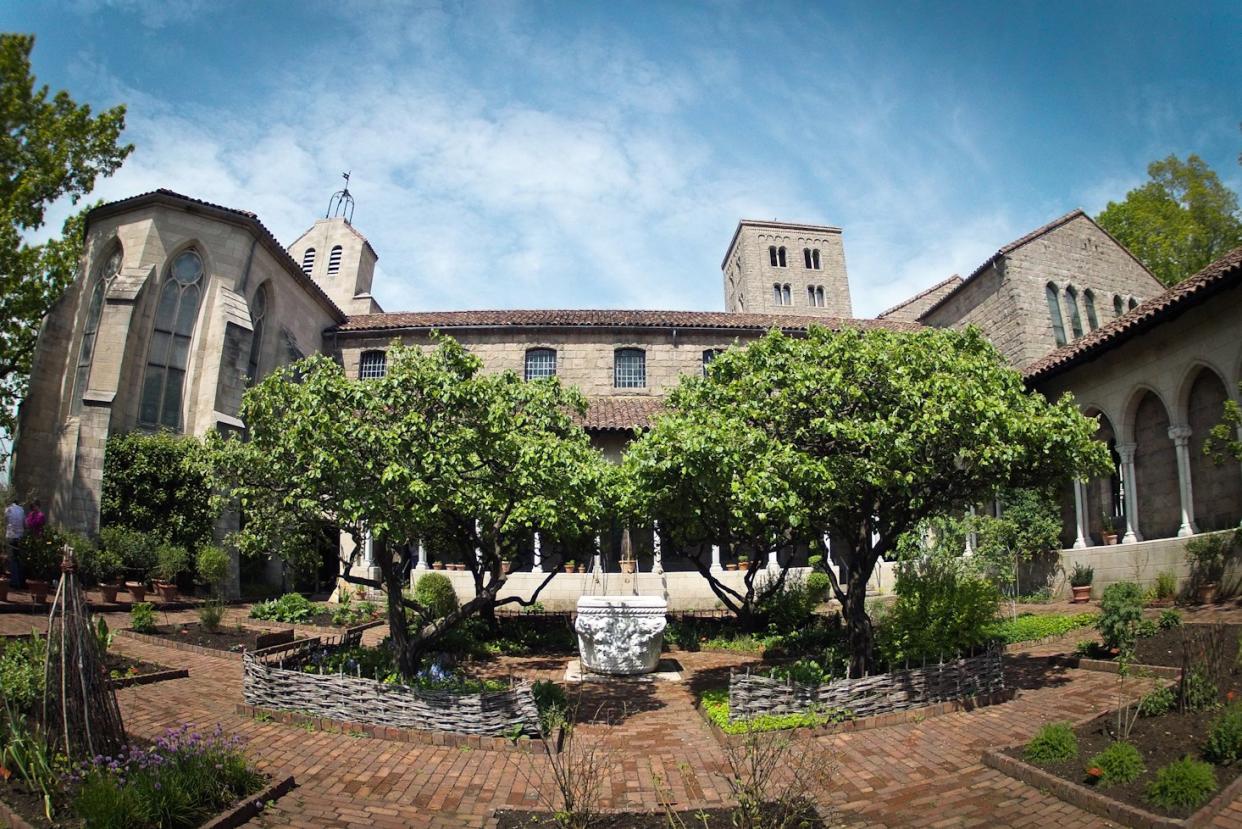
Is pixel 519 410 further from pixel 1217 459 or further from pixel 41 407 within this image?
pixel 41 407

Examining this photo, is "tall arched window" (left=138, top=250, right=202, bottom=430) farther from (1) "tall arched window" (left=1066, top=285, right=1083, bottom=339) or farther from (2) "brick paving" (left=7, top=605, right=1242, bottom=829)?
(1) "tall arched window" (left=1066, top=285, right=1083, bottom=339)

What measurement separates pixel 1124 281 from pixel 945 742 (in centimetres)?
2468

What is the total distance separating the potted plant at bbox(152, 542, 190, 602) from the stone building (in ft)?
7.56

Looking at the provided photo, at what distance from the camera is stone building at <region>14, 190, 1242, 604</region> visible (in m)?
15.7

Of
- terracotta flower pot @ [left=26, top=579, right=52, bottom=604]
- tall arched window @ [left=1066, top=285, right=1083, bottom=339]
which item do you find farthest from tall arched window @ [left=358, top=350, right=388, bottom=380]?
tall arched window @ [left=1066, top=285, right=1083, bottom=339]

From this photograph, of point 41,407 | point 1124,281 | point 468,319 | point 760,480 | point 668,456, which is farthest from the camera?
point 468,319

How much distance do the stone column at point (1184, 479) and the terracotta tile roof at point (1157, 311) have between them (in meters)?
2.37

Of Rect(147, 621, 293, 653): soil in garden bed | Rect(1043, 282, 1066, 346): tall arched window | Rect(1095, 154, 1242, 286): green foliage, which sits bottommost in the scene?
Rect(147, 621, 293, 653): soil in garden bed

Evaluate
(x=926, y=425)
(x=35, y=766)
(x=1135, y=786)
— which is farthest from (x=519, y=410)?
(x=1135, y=786)

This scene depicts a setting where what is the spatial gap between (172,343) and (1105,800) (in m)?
24.6

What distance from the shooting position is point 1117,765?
591cm

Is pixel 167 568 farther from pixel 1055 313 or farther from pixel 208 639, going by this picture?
pixel 1055 313

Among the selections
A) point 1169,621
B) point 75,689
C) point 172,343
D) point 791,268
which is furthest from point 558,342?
point 791,268

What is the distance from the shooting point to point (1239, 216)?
25797mm
